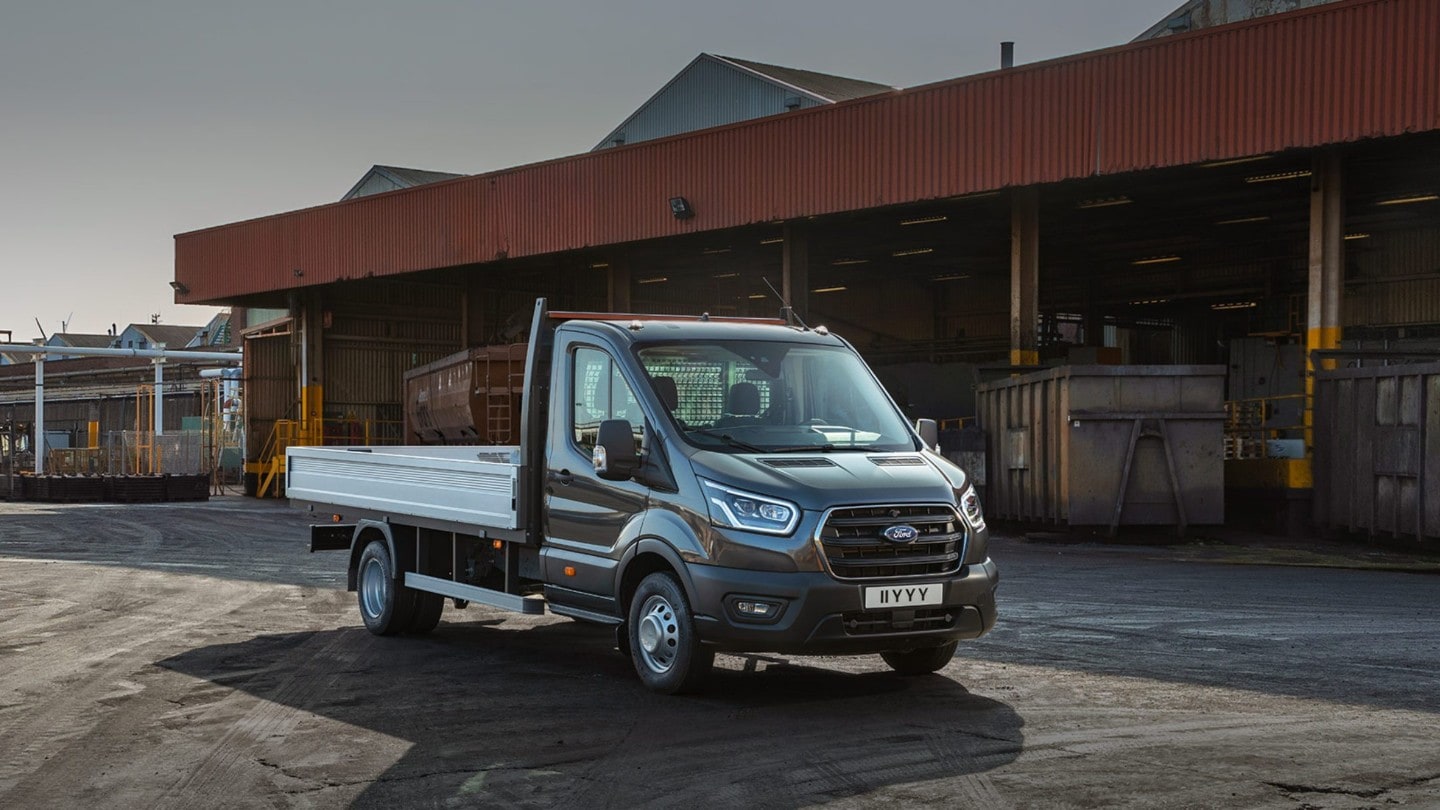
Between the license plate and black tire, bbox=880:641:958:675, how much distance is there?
1055 mm

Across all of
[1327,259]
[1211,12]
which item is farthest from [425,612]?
[1211,12]

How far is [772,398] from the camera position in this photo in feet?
29.4

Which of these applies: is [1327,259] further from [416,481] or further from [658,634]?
[658,634]

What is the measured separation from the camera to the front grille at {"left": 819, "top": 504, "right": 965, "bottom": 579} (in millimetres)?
7793

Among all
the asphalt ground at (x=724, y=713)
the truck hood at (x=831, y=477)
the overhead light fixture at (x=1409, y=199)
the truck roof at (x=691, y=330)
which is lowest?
the asphalt ground at (x=724, y=713)

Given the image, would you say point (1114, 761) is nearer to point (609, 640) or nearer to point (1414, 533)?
point (609, 640)

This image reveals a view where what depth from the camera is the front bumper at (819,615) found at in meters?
7.73

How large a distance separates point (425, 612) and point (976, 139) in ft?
52.7

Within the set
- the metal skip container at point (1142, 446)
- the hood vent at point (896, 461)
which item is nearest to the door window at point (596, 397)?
the hood vent at point (896, 461)

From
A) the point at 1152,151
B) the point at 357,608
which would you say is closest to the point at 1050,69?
the point at 1152,151

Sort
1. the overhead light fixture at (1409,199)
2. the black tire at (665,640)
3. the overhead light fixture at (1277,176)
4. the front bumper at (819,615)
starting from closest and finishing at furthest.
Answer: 1. the front bumper at (819,615)
2. the black tire at (665,640)
3. the overhead light fixture at (1277,176)
4. the overhead light fixture at (1409,199)

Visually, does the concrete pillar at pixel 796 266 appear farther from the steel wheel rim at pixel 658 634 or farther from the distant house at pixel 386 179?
the distant house at pixel 386 179

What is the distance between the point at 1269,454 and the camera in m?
22.8

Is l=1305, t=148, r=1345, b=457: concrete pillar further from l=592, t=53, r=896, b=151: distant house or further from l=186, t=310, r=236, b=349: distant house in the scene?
l=186, t=310, r=236, b=349: distant house
